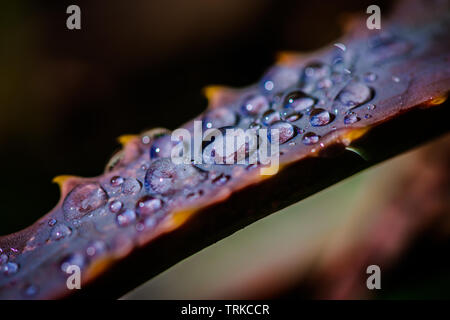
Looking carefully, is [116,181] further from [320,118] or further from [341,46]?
[341,46]

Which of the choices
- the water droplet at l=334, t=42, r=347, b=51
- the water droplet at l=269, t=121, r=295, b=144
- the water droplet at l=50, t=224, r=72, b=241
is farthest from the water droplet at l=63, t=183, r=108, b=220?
the water droplet at l=334, t=42, r=347, b=51

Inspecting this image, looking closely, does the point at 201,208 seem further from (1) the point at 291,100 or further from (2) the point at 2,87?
(2) the point at 2,87

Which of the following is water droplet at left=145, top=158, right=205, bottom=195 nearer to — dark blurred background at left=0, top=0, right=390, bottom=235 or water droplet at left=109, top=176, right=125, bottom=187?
water droplet at left=109, top=176, right=125, bottom=187

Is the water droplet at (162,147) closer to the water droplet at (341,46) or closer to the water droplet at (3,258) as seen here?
the water droplet at (3,258)

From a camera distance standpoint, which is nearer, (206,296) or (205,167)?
(205,167)

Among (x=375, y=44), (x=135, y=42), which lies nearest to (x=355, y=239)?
(x=375, y=44)

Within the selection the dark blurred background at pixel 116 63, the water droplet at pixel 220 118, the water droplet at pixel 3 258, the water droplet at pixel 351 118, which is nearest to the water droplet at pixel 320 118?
the water droplet at pixel 351 118
